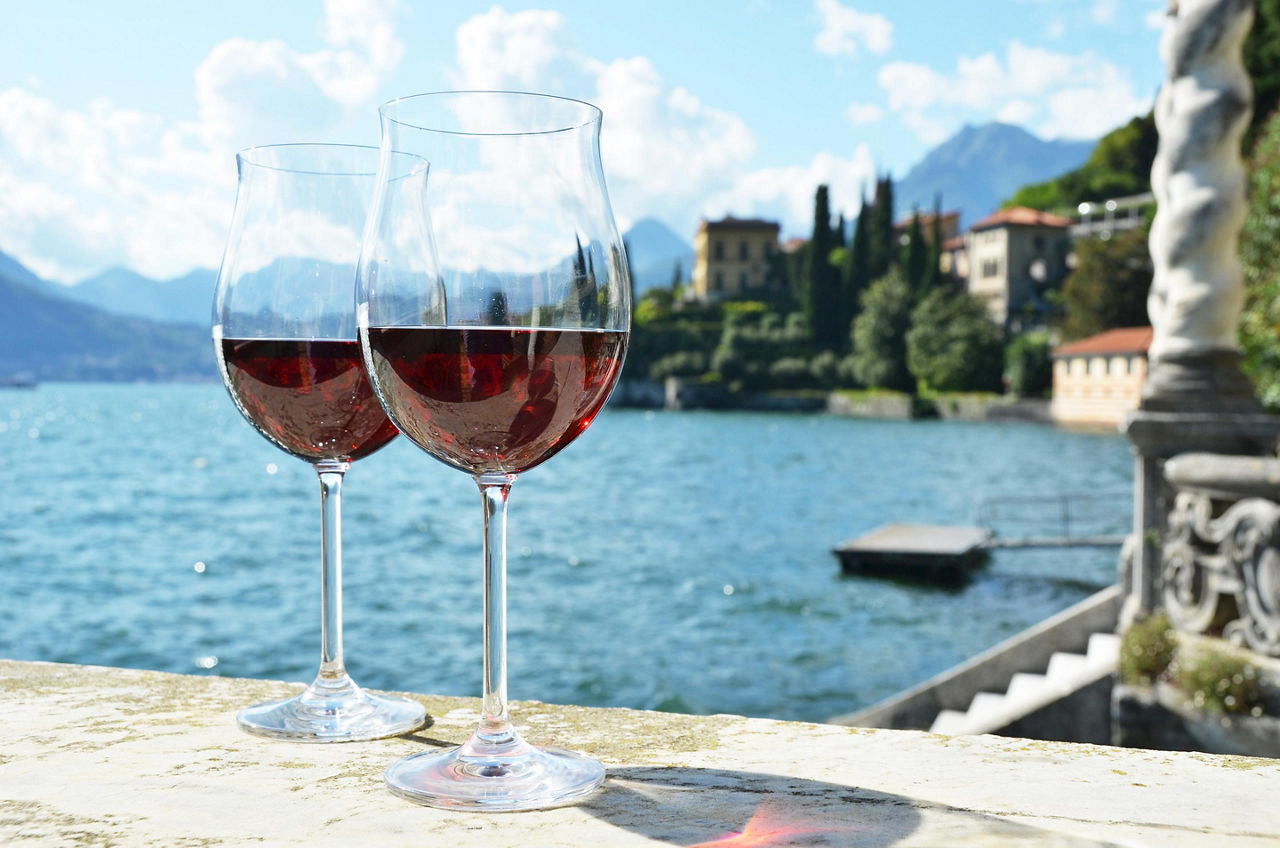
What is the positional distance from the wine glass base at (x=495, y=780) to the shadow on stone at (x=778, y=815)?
0.03 metres

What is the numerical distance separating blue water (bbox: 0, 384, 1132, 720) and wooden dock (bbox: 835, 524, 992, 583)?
57 cm

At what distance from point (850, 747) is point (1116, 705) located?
211 inches

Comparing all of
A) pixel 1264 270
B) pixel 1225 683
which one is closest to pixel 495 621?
pixel 1225 683

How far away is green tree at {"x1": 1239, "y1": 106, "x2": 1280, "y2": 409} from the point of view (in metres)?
13.5

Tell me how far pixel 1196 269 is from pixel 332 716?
5737 mm

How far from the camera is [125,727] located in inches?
54.4

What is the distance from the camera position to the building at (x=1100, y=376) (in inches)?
2312

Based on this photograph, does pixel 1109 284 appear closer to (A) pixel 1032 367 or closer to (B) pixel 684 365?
(A) pixel 1032 367

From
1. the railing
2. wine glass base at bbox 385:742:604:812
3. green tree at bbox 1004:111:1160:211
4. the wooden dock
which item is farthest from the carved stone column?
green tree at bbox 1004:111:1160:211

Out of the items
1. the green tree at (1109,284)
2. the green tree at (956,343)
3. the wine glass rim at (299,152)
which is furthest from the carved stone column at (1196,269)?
the green tree at (956,343)

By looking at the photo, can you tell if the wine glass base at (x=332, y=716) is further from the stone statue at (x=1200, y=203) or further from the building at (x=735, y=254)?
the building at (x=735, y=254)

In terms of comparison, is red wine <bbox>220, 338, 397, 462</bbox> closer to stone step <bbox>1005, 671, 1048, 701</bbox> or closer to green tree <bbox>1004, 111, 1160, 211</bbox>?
stone step <bbox>1005, 671, 1048, 701</bbox>

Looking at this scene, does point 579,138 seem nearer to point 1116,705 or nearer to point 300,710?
point 300,710

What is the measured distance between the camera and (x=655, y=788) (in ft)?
3.71
